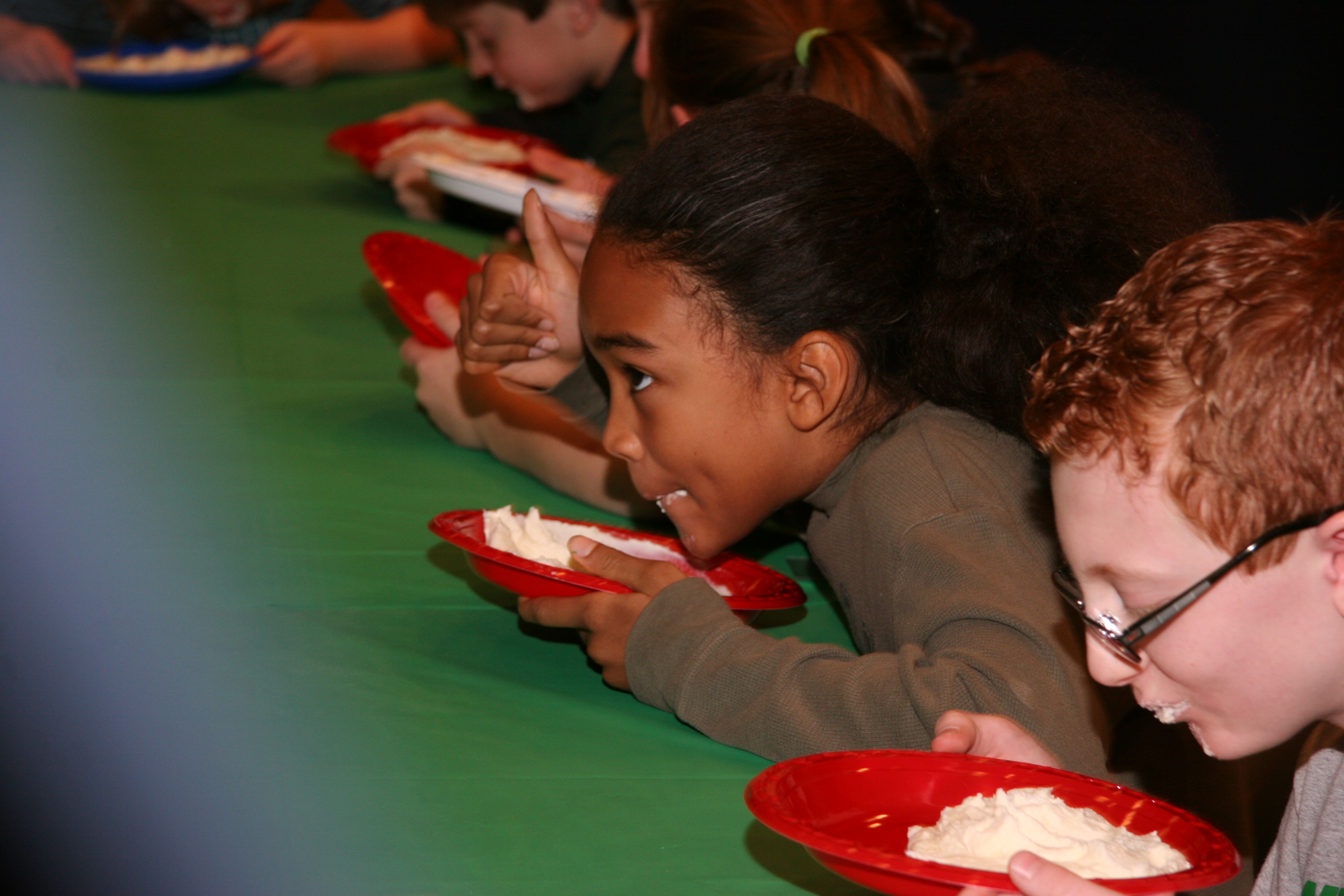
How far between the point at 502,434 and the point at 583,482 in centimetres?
14

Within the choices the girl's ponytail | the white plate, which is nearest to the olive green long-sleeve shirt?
the girl's ponytail

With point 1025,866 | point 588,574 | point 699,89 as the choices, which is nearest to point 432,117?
point 699,89

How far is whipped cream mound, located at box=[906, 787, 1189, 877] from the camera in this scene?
2.50 feet

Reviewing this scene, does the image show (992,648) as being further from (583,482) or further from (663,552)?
Answer: (583,482)

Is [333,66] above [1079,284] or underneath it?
underneath

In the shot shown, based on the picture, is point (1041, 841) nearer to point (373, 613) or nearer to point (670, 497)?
point (670, 497)

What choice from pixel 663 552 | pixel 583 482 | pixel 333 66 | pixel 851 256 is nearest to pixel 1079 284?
pixel 851 256

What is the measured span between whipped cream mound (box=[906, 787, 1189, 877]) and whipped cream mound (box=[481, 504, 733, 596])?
20.6 inches

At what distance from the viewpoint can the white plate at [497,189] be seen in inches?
80.9

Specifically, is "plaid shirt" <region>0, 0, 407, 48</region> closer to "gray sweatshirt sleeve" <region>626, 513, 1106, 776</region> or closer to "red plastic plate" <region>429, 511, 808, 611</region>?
"red plastic plate" <region>429, 511, 808, 611</region>

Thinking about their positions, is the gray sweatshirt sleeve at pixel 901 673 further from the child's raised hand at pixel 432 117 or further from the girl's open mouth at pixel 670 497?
the child's raised hand at pixel 432 117

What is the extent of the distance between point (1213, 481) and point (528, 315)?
1.00 meters

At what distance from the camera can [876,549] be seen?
1.12 metres

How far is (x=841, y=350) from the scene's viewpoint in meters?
1.19
